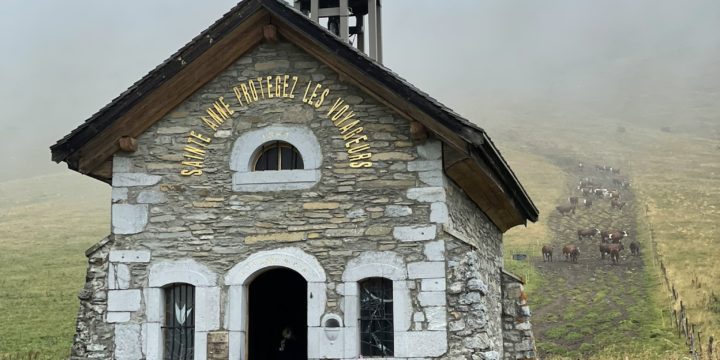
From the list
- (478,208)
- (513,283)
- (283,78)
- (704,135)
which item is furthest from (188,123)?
(704,135)

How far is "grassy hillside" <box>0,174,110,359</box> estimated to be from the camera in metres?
31.8

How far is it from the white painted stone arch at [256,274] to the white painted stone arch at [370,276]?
39 centimetres

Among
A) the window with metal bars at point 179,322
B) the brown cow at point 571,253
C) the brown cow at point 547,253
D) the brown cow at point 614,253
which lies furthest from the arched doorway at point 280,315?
the brown cow at point 614,253

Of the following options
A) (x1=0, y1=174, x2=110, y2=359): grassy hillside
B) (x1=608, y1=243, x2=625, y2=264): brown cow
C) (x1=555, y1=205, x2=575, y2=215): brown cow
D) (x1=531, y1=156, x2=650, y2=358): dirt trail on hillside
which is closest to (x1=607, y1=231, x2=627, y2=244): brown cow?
(x1=531, y1=156, x2=650, y2=358): dirt trail on hillside

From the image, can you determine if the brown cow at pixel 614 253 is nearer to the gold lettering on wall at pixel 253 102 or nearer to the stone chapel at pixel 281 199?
the stone chapel at pixel 281 199

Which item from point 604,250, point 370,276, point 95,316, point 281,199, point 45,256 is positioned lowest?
point 95,316

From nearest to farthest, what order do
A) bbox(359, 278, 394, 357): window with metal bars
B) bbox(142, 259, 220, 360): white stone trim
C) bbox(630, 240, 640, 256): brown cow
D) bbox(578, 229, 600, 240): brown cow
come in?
1. bbox(359, 278, 394, 357): window with metal bars
2. bbox(142, 259, 220, 360): white stone trim
3. bbox(630, 240, 640, 256): brown cow
4. bbox(578, 229, 600, 240): brown cow

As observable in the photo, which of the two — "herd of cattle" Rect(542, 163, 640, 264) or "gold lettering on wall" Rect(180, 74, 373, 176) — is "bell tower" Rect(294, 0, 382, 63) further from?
"herd of cattle" Rect(542, 163, 640, 264)

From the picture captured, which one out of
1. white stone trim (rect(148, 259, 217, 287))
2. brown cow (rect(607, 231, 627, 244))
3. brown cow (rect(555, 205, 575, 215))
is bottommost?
white stone trim (rect(148, 259, 217, 287))

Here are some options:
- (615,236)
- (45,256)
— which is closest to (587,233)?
(615,236)

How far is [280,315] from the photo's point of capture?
52.8 feet

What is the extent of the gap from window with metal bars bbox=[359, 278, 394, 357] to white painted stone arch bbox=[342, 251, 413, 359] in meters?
0.14

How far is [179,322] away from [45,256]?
40.4 meters

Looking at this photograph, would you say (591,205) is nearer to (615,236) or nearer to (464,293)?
(615,236)
